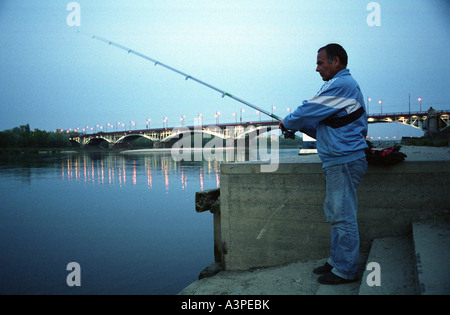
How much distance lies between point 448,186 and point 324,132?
1649 mm

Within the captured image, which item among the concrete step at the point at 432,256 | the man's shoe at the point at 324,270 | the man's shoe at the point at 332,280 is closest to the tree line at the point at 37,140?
the man's shoe at the point at 324,270

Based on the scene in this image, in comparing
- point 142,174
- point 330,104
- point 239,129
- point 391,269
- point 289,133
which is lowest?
point 142,174

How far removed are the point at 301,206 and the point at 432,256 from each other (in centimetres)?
168

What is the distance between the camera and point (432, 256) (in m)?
2.63

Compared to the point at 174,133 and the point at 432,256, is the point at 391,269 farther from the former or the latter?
the point at 174,133

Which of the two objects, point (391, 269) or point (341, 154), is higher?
point (341, 154)

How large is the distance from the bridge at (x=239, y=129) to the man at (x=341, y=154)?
20.1 meters

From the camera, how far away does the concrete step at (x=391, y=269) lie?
2.54 meters

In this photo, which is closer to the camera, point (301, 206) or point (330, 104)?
point (330, 104)

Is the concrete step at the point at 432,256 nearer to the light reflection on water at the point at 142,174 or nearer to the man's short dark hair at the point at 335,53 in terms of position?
the man's short dark hair at the point at 335,53

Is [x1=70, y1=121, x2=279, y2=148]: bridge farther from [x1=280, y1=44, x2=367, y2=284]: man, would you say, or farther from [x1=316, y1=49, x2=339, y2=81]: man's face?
[x1=280, y1=44, x2=367, y2=284]: man

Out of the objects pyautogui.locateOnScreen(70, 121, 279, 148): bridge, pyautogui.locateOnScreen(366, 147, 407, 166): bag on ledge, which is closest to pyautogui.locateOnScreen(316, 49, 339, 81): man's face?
pyautogui.locateOnScreen(366, 147, 407, 166): bag on ledge

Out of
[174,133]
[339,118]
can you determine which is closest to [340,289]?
[339,118]
